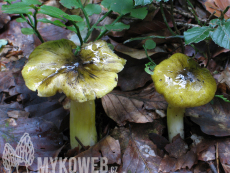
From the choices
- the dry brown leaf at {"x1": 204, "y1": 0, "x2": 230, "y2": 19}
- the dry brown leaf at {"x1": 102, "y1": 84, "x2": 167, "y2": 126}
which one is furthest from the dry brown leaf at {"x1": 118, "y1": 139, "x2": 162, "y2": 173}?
the dry brown leaf at {"x1": 204, "y1": 0, "x2": 230, "y2": 19}

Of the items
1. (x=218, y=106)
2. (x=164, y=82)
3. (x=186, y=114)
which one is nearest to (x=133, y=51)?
(x=164, y=82)

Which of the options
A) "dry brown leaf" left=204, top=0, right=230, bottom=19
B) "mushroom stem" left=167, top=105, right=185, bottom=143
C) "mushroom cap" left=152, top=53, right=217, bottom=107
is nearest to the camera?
"mushroom cap" left=152, top=53, right=217, bottom=107

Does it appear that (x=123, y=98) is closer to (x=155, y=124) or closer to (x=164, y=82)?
(x=155, y=124)

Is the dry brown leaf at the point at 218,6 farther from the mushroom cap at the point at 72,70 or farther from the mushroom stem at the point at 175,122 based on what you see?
the mushroom cap at the point at 72,70

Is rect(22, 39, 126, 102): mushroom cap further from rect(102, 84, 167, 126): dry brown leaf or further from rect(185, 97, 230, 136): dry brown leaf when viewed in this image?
rect(185, 97, 230, 136): dry brown leaf

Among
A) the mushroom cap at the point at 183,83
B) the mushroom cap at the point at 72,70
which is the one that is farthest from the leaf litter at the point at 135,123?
the mushroom cap at the point at 72,70

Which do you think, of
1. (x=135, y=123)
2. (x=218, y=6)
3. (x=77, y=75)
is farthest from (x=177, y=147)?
(x=218, y=6)
